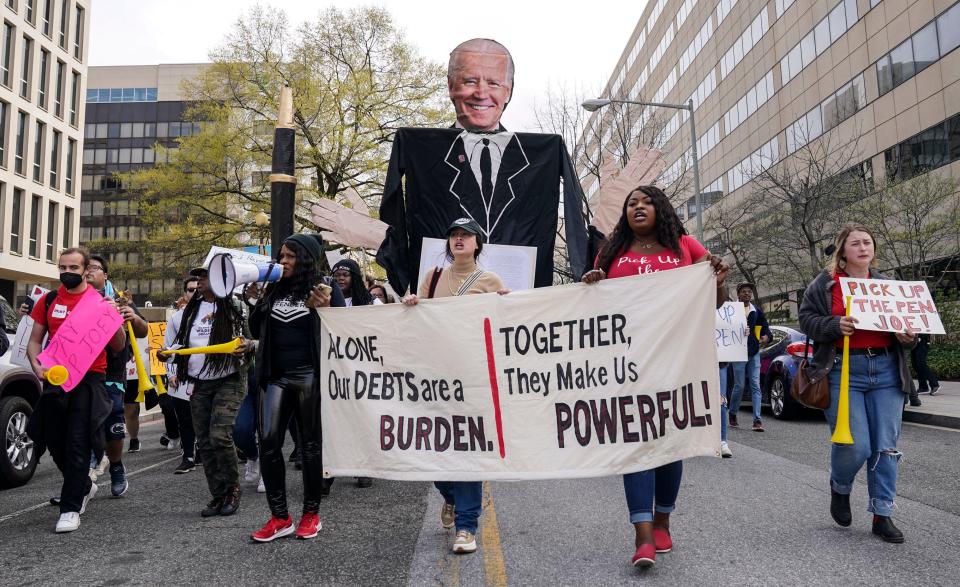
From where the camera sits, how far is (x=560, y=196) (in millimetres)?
5484


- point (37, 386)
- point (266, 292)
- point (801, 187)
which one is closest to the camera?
point (266, 292)

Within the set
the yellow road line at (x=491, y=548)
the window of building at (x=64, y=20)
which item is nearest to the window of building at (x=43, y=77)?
the window of building at (x=64, y=20)

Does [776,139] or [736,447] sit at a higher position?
[776,139]

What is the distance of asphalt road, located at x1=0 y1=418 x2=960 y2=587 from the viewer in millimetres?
3492

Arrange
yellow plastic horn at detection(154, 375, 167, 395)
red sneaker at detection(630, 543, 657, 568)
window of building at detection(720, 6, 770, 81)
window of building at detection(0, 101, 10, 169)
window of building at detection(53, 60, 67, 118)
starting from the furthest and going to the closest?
window of building at detection(720, 6, 770, 81) → window of building at detection(53, 60, 67, 118) → window of building at detection(0, 101, 10, 169) → yellow plastic horn at detection(154, 375, 167, 395) → red sneaker at detection(630, 543, 657, 568)

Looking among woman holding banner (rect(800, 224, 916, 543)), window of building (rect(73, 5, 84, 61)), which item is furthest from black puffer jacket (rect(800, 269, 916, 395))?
window of building (rect(73, 5, 84, 61))

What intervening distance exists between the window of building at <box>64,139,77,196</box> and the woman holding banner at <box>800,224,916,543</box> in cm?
3988

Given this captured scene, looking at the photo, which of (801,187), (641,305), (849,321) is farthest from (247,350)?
(801,187)

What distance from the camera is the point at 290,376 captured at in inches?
172

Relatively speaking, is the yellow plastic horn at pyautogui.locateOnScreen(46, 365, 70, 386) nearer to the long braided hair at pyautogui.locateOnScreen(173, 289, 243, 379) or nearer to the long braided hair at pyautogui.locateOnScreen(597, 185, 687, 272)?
the long braided hair at pyautogui.locateOnScreen(173, 289, 243, 379)

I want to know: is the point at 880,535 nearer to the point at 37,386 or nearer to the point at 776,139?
the point at 37,386

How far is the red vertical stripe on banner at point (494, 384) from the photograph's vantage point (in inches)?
155

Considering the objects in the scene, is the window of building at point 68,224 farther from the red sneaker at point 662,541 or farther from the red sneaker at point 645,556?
the red sneaker at point 645,556

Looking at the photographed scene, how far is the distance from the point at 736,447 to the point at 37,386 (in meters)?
7.29
